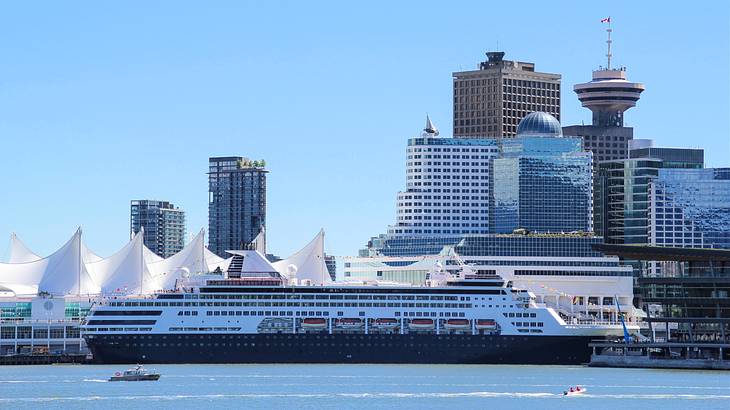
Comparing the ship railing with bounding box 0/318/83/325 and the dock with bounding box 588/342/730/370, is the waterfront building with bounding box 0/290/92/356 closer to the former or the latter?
the ship railing with bounding box 0/318/83/325

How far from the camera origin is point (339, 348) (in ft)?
472

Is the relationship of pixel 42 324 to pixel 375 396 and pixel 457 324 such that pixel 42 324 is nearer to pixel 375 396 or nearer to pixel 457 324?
pixel 457 324

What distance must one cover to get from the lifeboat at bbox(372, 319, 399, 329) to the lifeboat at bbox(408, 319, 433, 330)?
3.37 ft

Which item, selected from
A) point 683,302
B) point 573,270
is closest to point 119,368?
point 683,302

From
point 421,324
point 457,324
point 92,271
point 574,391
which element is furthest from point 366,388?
point 92,271

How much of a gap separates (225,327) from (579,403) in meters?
44.3

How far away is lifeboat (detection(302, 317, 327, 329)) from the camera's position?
144m

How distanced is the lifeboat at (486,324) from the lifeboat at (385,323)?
5.60 m

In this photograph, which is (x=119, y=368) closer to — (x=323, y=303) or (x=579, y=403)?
(x=323, y=303)

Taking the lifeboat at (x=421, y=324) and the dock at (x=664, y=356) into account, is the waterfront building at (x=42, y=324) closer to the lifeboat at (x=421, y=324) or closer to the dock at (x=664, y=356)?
the lifeboat at (x=421, y=324)

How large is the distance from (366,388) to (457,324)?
31.2 metres

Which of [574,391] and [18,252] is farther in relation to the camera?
[18,252]

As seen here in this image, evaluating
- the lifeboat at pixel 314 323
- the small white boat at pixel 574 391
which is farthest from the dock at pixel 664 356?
the small white boat at pixel 574 391

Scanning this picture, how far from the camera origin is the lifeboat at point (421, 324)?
144 metres
